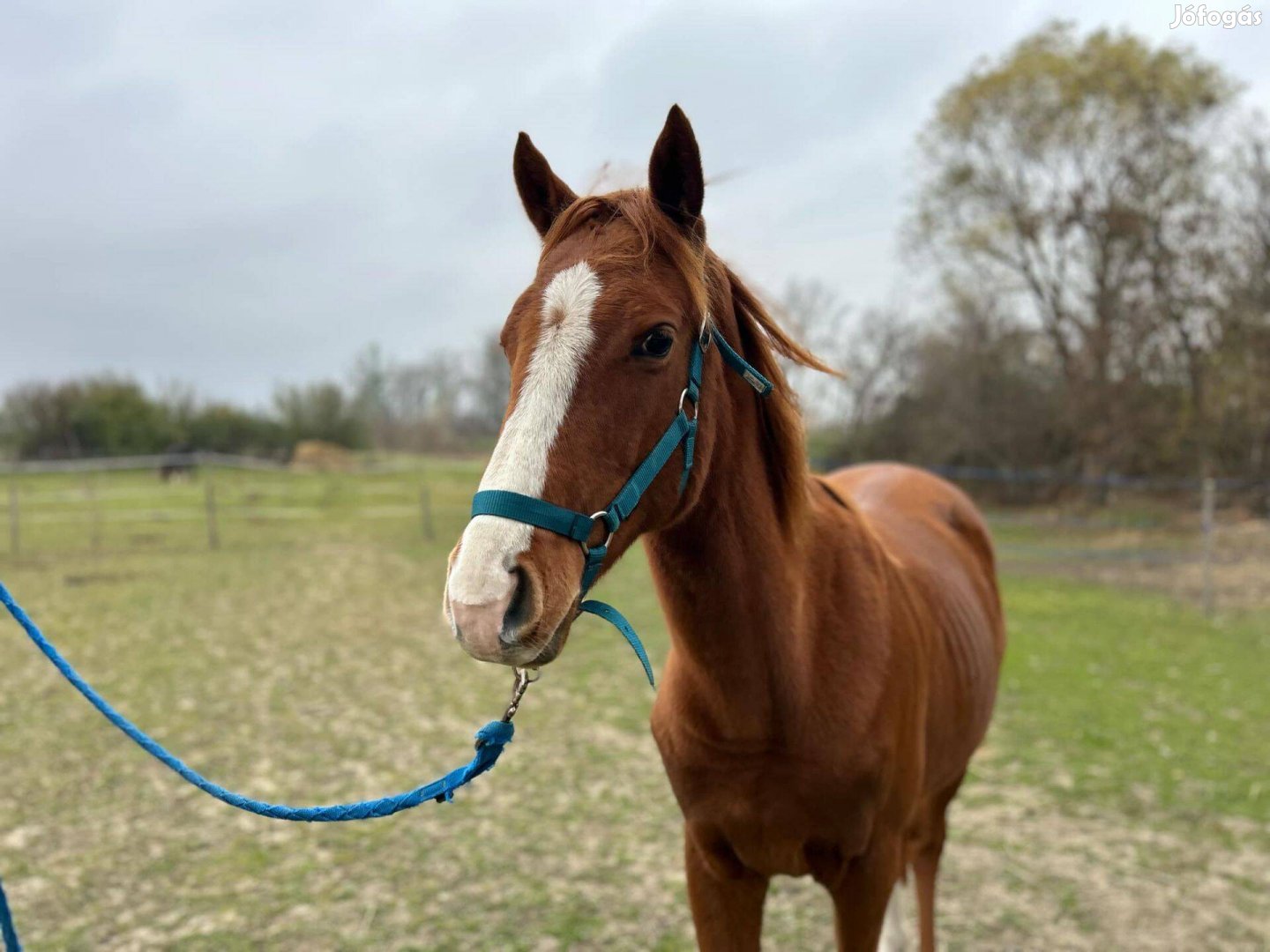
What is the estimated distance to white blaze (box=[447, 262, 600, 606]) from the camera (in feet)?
3.93

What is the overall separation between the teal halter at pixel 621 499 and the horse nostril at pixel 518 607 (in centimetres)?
9

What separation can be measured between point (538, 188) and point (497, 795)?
3687mm

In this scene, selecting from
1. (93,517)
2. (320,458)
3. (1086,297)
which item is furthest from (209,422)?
(1086,297)

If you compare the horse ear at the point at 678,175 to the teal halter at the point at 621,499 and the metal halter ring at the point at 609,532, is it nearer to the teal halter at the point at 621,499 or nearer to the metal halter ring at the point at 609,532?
the teal halter at the point at 621,499

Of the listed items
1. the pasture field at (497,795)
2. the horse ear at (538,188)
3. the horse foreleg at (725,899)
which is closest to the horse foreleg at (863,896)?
the horse foreleg at (725,899)

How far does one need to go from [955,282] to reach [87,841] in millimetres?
21014

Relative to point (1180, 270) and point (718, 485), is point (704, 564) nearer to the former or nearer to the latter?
point (718, 485)

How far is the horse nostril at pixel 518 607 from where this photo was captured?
3.94ft

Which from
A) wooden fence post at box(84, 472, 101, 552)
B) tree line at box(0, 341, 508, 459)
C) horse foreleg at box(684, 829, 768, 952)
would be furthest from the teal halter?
tree line at box(0, 341, 508, 459)

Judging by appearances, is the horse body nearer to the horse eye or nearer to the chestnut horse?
the chestnut horse

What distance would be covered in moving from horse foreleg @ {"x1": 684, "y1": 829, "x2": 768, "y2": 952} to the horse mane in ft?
2.77

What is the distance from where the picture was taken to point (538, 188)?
1821mm

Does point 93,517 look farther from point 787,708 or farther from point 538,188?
point 787,708

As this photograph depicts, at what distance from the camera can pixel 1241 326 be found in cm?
1648
